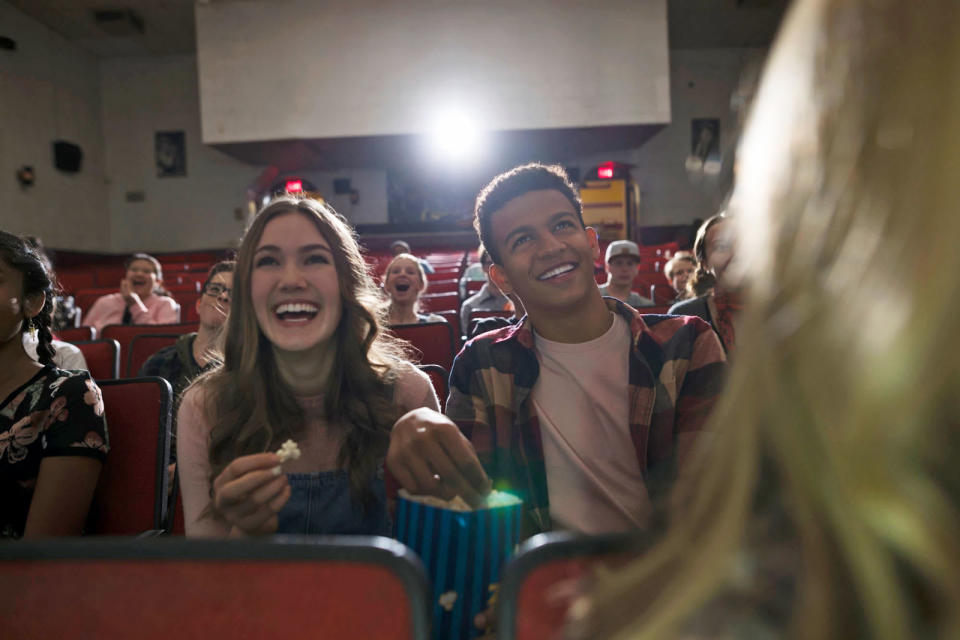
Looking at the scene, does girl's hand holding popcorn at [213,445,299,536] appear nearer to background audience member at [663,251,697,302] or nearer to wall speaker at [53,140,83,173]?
background audience member at [663,251,697,302]

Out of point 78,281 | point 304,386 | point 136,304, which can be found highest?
point 78,281

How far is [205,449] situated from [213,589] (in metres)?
0.77

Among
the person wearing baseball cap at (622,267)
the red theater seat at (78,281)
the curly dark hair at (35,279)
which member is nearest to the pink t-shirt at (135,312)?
the curly dark hair at (35,279)

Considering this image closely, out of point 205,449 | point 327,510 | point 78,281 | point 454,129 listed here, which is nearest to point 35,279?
point 205,449

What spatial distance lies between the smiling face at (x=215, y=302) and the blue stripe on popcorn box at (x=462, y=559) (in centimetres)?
176

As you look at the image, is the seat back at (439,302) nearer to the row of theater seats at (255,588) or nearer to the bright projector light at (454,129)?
the row of theater seats at (255,588)

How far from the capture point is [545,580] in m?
0.49

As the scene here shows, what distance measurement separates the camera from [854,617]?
30 cm

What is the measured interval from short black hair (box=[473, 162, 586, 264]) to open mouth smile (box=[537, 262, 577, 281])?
0.44ft

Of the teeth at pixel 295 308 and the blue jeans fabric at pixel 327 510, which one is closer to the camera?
the blue jeans fabric at pixel 327 510

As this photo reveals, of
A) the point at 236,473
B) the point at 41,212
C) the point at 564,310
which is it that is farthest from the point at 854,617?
the point at 41,212

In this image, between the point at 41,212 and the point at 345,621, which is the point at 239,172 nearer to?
the point at 41,212

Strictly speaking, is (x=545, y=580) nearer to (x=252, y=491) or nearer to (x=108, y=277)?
(x=252, y=491)

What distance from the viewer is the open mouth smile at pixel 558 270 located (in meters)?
1.38
